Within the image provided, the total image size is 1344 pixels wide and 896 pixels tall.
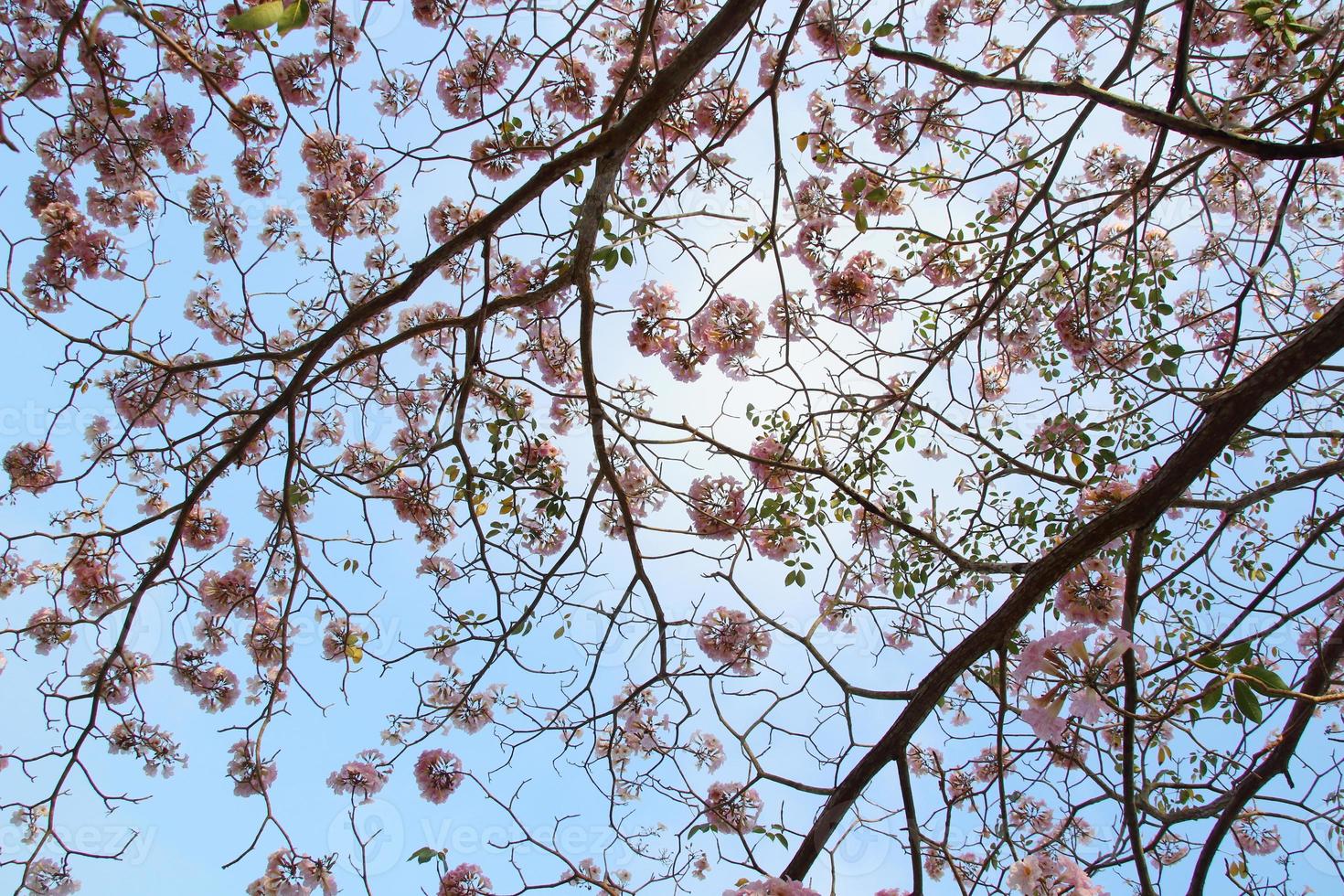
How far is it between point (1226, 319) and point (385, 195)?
4077 mm

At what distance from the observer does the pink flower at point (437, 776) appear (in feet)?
10.2

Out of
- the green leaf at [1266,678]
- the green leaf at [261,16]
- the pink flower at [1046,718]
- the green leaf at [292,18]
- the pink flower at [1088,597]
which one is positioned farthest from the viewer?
the pink flower at [1088,597]

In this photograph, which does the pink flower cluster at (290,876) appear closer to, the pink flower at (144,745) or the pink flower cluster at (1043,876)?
the pink flower at (144,745)

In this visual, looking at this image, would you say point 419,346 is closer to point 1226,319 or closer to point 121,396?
point 121,396

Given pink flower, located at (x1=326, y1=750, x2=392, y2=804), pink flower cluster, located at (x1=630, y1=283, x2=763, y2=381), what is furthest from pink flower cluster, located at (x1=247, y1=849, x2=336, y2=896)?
pink flower cluster, located at (x1=630, y1=283, x2=763, y2=381)

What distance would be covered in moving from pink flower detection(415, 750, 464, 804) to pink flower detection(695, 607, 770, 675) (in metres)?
1.17

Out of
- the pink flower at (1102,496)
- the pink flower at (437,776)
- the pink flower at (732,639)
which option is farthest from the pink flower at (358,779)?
the pink flower at (1102,496)

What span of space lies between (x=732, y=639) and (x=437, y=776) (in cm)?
137

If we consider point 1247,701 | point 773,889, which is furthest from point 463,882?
point 1247,701

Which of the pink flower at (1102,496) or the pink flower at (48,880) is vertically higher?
the pink flower at (1102,496)

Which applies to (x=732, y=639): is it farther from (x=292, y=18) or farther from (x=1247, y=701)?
(x=292, y=18)

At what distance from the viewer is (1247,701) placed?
1.35m

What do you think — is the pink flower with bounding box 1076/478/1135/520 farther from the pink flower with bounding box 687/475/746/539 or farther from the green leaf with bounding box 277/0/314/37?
the green leaf with bounding box 277/0/314/37

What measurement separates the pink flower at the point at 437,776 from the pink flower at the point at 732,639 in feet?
3.85
